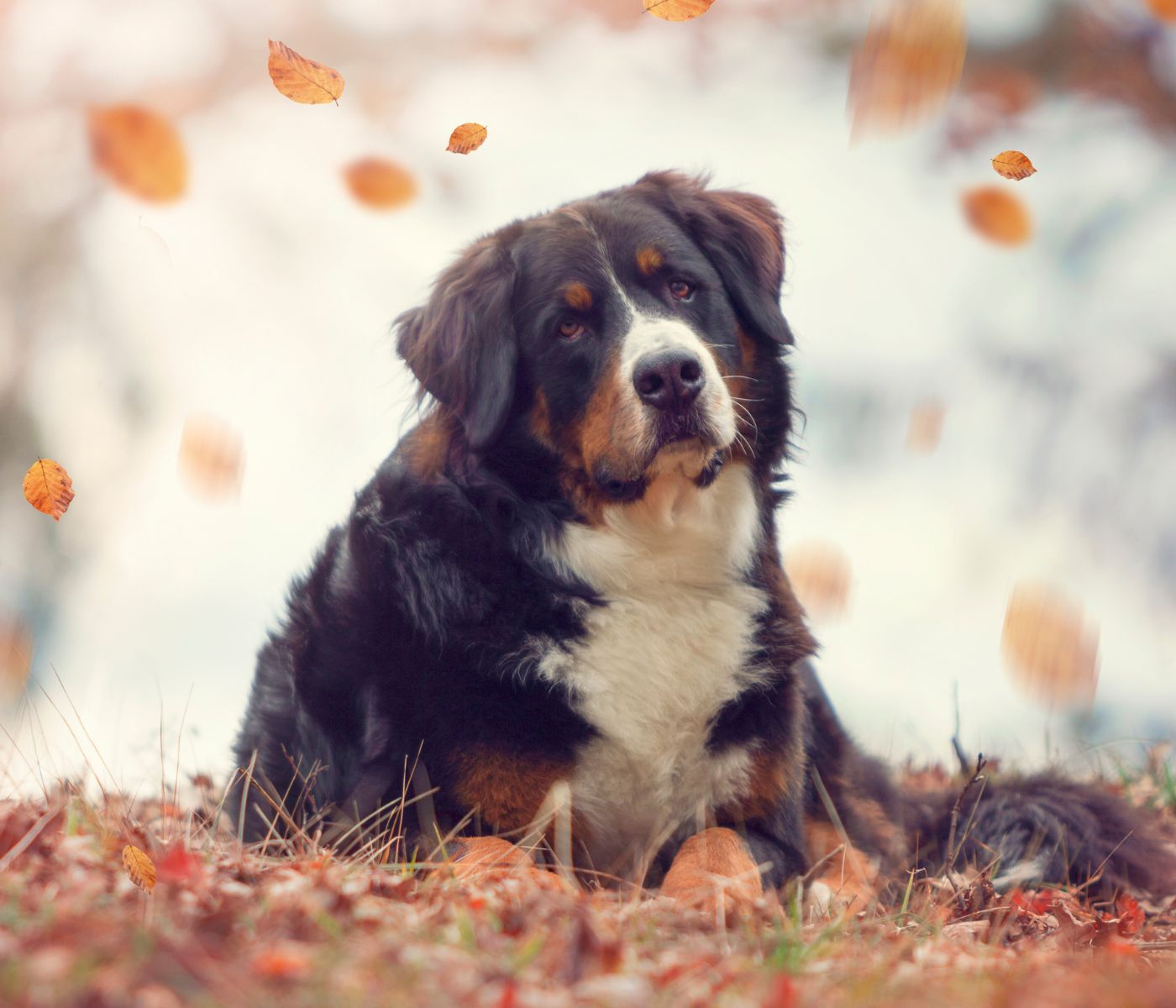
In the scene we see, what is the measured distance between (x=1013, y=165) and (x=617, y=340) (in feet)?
6.45

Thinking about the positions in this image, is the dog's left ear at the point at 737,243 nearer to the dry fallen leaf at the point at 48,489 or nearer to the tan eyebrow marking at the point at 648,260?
the tan eyebrow marking at the point at 648,260

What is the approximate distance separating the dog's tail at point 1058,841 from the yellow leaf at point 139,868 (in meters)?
2.37

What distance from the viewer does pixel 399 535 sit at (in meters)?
3.46

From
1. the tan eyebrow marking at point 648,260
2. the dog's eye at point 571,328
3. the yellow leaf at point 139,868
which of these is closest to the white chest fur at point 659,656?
the dog's eye at point 571,328

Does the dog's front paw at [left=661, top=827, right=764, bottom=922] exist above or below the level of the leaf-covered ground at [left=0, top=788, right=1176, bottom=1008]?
below

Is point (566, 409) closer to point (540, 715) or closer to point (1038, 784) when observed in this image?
point (540, 715)

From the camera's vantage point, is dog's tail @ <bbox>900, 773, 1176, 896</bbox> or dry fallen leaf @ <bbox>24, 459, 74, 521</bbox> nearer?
dog's tail @ <bbox>900, 773, 1176, 896</bbox>

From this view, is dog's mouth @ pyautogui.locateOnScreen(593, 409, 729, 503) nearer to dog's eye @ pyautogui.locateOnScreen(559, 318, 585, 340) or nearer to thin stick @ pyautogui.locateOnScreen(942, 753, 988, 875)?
dog's eye @ pyautogui.locateOnScreen(559, 318, 585, 340)

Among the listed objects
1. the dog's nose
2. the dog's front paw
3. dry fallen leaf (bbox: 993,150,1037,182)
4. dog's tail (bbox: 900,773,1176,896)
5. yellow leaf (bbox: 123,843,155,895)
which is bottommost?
dog's tail (bbox: 900,773,1176,896)

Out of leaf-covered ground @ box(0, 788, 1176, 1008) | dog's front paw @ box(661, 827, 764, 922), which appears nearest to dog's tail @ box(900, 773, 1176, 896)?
leaf-covered ground @ box(0, 788, 1176, 1008)

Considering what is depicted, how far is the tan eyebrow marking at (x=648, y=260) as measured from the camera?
3529 mm

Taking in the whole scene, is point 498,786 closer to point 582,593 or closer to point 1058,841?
point 582,593

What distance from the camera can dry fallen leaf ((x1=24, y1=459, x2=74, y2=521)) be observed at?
4387mm

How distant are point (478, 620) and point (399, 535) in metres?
0.36
